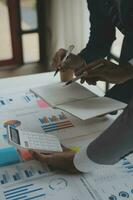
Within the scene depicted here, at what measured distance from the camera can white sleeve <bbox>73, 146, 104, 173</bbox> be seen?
0.99 meters

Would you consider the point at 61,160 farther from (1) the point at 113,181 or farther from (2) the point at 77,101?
(2) the point at 77,101

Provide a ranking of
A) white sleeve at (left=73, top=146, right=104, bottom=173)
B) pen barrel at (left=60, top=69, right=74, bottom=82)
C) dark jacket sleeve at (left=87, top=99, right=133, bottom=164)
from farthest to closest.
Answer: pen barrel at (left=60, top=69, right=74, bottom=82) < white sleeve at (left=73, top=146, right=104, bottom=173) < dark jacket sleeve at (left=87, top=99, right=133, bottom=164)

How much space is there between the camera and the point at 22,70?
142 inches

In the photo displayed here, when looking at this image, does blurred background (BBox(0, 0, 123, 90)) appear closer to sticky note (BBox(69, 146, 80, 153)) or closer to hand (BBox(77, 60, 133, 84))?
hand (BBox(77, 60, 133, 84))

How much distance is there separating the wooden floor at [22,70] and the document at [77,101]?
2106 millimetres

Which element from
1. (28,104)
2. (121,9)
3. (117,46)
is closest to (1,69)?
(117,46)

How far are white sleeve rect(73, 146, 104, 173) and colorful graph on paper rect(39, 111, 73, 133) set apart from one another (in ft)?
0.90

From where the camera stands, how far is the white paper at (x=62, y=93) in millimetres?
1323

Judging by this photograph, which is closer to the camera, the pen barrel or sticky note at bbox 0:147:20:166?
sticky note at bbox 0:147:20:166

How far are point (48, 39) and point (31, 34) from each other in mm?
199

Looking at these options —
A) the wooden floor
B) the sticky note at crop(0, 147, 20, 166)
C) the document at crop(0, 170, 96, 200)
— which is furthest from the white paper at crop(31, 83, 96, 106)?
the wooden floor

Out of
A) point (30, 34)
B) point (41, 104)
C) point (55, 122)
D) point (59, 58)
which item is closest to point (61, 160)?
point (55, 122)

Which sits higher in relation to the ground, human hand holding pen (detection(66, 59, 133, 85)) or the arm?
human hand holding pen (detection(66, 59, 133, 85))

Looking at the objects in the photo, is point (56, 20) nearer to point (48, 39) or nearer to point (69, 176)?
point (48, 39)
